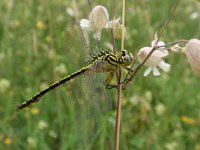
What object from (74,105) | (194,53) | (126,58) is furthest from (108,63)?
(74,105)

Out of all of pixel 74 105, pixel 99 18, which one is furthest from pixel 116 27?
pixel 74 105

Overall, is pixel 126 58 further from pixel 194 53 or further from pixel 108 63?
pixel 194 53

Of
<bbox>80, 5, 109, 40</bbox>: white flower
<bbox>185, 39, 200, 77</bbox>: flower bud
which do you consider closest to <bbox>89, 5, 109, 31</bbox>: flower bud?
<bbox>80, 5, 109, 40</bbox>: white flower

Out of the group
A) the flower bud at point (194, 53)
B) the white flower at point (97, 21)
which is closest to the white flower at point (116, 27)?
the white flower at point (97, 21)

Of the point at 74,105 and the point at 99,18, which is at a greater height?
the point at 99,18

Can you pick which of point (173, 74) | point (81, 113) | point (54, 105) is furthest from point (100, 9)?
point (173, 74)

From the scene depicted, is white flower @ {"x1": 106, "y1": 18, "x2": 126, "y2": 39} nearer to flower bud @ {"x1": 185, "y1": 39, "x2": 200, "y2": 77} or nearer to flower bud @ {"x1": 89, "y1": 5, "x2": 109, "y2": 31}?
flower bud @ {"x1": 89, "y1": 5, "x2": 109, "y2": 31}

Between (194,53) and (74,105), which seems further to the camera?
(74,105)
